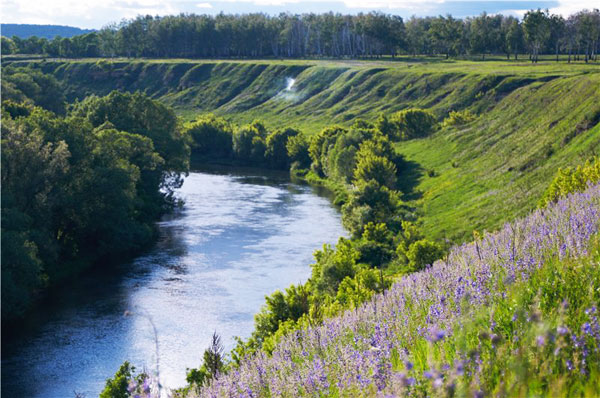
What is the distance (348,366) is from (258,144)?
4843 inches

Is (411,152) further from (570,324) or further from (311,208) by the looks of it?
(570,324)

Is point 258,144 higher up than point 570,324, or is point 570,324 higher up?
point 570,324

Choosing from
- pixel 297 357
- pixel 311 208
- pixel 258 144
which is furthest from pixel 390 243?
pixel 258 144

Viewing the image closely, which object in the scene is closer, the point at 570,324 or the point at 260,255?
the point at 570,324

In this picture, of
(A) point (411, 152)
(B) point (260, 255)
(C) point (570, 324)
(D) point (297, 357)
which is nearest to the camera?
(C) point (570, 324)

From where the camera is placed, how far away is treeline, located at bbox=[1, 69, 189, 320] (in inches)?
1941

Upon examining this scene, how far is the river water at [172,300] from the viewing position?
133 ft

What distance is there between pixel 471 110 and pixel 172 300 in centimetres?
9617

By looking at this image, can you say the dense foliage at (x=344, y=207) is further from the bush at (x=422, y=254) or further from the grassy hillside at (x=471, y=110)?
the grassy hillside at (x=471, y=110)

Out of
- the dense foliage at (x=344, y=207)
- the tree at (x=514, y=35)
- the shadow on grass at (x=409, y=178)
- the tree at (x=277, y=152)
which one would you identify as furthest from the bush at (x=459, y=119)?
the tree at (x=514, y=35)

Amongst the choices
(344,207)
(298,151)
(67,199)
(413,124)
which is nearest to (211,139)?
(298,151)

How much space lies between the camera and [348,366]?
912cm

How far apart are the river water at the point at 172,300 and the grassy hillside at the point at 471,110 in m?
15.2

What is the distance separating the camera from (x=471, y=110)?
134 meters
